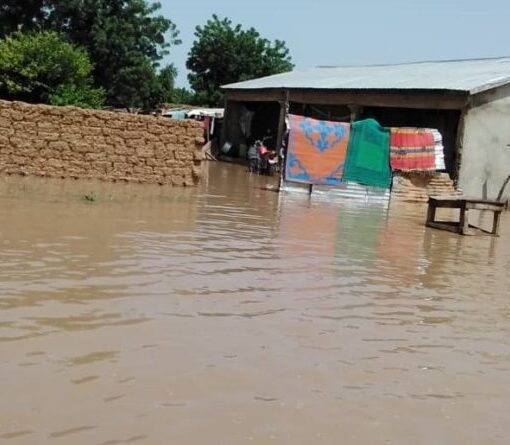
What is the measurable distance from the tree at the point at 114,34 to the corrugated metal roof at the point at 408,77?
513 cm

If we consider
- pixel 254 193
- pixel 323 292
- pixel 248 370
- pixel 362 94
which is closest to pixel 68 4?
pixel 362 94

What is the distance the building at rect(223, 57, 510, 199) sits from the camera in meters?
17.5

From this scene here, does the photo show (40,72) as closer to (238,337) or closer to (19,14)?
(19,14)

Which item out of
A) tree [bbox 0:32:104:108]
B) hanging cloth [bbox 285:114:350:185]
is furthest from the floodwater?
tree [bbox 0:32:104:108]

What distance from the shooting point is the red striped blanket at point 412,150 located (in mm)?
16406

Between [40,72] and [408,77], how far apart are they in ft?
31.3

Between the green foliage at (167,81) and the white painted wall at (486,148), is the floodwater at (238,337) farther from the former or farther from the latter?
the green foliage at (167,81)

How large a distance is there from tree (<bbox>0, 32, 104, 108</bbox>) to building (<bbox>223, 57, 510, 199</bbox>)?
5.67 meters

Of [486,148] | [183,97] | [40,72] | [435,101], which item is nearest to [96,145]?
[40,72]

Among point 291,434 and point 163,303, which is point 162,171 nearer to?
point 163,303

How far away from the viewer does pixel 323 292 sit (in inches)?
259

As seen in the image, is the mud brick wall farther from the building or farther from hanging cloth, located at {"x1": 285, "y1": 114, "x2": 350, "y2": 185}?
the building

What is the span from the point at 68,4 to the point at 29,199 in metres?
21.6

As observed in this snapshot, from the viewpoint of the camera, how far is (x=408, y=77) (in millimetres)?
21250
